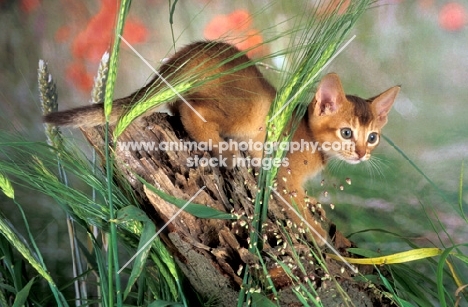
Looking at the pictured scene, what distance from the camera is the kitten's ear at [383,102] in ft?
3.16

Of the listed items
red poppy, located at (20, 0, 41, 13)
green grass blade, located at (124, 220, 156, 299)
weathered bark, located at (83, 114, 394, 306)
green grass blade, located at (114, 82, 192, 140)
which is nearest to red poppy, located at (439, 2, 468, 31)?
weathered bark, located at (83, 114, 394, 306)

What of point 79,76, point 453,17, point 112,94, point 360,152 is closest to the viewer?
point 112,94

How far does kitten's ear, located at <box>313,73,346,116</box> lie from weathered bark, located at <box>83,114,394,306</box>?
0.60 feet

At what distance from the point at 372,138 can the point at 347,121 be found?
2.4 inches

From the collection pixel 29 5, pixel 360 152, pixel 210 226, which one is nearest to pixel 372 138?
pixel 360 152

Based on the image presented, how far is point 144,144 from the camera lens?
35.5 inches

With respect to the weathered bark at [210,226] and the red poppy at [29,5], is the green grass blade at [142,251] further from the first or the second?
the red poppy at [29,5]

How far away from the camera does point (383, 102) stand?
3.21 feet

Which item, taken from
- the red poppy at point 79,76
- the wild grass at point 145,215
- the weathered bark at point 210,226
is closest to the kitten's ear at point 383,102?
the wild grass at point 145,215

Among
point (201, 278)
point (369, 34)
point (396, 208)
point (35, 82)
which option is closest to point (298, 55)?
point (201, 278)

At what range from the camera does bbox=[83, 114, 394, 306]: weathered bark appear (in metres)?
0.82

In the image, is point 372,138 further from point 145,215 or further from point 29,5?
point 29,5

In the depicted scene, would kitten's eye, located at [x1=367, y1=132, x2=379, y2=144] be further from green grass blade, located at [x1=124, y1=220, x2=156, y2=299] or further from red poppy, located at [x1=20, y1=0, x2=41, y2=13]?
red poppy, located at [x1=20, y1=0, x2=41, y2=13]

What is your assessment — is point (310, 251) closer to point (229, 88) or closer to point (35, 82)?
point (229, 88)
